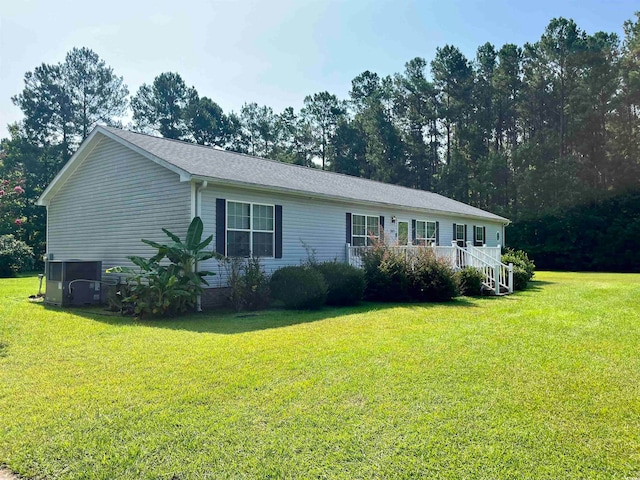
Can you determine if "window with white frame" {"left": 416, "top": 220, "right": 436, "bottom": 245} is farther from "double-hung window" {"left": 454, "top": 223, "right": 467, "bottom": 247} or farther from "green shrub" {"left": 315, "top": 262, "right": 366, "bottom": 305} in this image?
"green shrub" {"left": 315, "top": 262, "right": 366, "bottom": 305}

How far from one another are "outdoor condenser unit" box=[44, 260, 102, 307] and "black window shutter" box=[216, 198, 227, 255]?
3.66m

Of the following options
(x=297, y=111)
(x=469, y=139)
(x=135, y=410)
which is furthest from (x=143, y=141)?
(x=297, y=111)

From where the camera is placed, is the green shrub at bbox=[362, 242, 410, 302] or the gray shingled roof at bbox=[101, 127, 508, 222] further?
the green shrub at bbox=[362, 242, 410, 302]

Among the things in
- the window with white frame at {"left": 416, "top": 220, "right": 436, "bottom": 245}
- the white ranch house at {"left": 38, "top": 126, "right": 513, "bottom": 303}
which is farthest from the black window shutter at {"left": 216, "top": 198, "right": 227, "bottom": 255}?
the window with white frame at {"left": 416, "top": 220, "right": 436, "bottom": 245}

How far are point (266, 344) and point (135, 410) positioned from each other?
254cm

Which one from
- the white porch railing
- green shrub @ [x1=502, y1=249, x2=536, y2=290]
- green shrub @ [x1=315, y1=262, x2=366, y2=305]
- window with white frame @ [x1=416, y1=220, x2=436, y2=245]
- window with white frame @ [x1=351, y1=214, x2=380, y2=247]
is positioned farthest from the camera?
window with white frame @ [x1=416, y1=220, x2=436, y2=245]

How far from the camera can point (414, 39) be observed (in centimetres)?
1603

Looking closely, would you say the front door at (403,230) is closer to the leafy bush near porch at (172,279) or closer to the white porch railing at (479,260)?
the white porch railing at (479,260)

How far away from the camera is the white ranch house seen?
34.3ft

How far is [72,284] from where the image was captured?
1083 centimetres

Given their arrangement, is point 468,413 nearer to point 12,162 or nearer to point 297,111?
point 12,162

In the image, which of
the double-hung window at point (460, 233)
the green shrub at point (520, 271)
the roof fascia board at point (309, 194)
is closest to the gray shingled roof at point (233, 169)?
the roof fascia board at point (309, 194)

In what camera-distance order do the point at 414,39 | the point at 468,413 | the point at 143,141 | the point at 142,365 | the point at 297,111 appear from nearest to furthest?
the point at 468,413 → the point at 142,365 → the point at 143,141 → the point at 414,39 → the point at 297,111

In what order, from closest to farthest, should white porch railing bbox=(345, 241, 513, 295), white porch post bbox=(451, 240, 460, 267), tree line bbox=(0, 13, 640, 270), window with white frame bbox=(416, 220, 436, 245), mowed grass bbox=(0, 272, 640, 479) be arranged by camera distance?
mowed grass bbox=(0, 272, 640, 479) < white porch railing bbox=(345, 241, 513, 295) < white porch post bbox=(451, 240, 460, 267) < window with white frame bbox=(416, 220, 436, 245) < tree line bbox=(0, 13, 640, 270)
